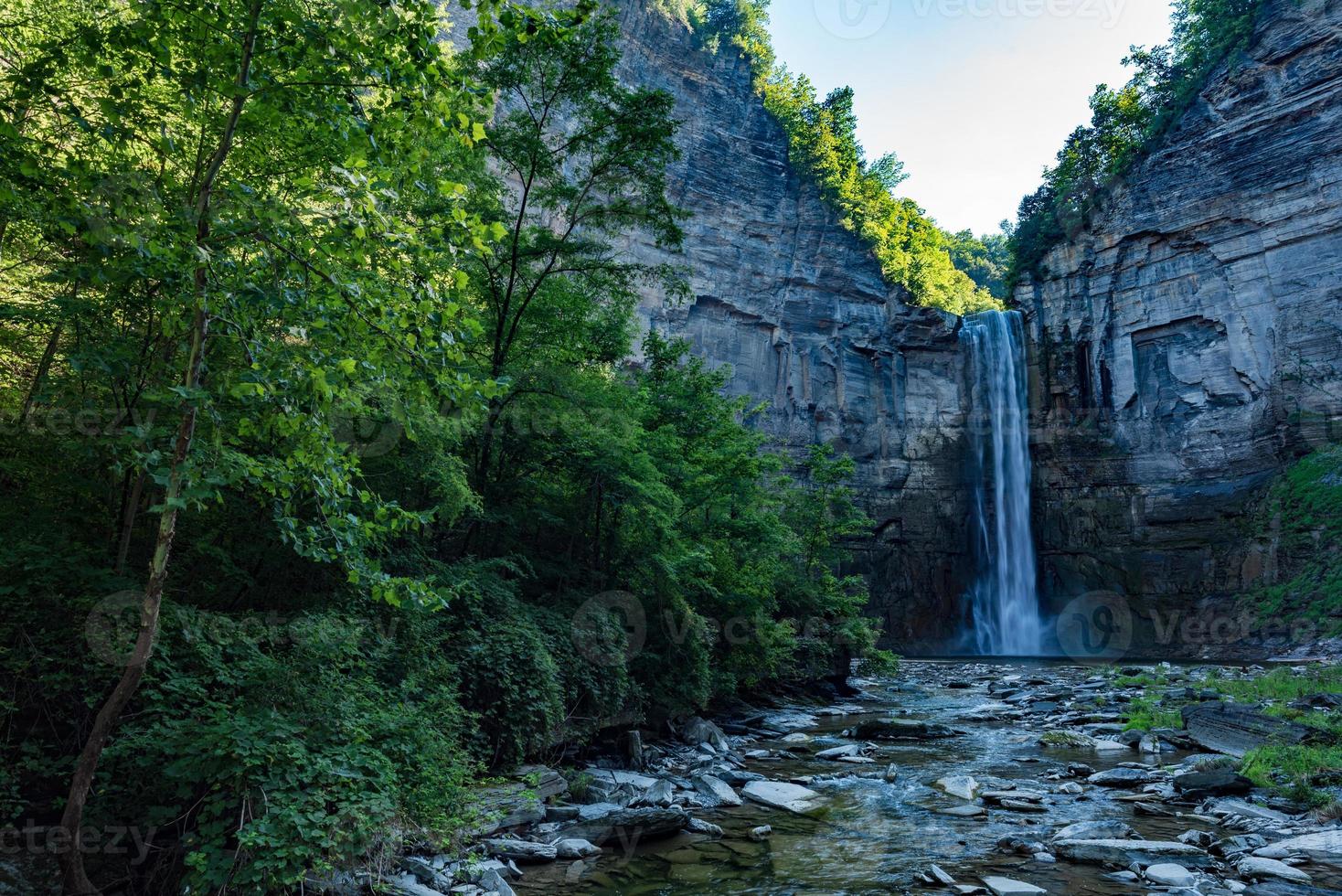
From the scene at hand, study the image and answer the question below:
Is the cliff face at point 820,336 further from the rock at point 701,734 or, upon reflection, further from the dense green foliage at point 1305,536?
the rock at point 701,734

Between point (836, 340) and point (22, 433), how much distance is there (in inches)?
1596

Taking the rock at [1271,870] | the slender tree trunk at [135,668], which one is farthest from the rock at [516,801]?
the rock at [1271,870]

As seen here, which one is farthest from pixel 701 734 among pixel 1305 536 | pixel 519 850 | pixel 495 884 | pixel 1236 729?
pixel 1305 536

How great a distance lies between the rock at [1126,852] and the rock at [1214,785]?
213 cm

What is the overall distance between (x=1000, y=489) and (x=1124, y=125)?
21526 millimetres

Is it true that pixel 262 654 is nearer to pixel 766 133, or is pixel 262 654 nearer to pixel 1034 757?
pixel 1034 757

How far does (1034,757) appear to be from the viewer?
11.0 metres

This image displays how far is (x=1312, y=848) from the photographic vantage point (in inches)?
240

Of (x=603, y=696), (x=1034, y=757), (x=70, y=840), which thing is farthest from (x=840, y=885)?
(x=1034, y=757)

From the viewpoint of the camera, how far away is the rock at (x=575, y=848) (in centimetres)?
644

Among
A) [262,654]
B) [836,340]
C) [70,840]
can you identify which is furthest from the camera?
[836,340]

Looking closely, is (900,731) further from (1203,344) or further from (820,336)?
(820,336)

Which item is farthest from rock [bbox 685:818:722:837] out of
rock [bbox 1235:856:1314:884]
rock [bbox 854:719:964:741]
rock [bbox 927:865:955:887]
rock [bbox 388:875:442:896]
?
rock [bbox 854:719:964:741]

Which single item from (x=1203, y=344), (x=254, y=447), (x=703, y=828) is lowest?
(x=703, y=828)
